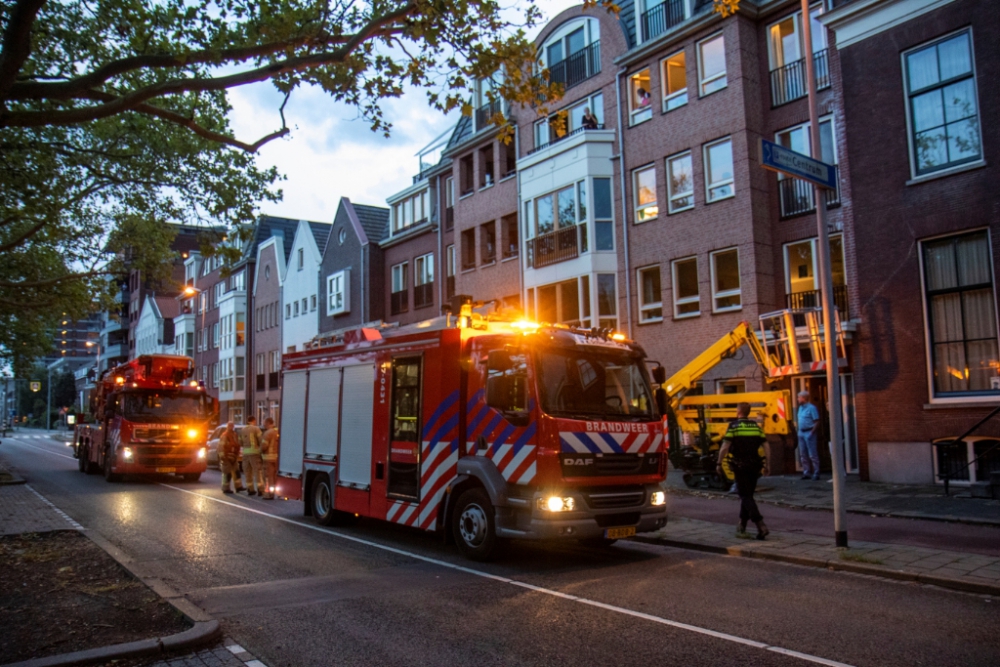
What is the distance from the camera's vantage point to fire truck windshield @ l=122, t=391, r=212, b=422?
21.5m

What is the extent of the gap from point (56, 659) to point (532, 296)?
21.5m

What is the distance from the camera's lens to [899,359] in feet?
52.7

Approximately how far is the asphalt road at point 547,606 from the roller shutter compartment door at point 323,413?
5.74 ft

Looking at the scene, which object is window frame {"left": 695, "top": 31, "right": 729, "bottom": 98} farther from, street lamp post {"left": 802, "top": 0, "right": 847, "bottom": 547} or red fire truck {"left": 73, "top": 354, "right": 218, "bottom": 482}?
red fire truck {"left": 73, "top": 354, "right": 218, "bottom": 482}

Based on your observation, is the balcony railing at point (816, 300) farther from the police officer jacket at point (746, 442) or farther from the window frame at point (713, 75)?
the police officer jacket at point (746, 442)

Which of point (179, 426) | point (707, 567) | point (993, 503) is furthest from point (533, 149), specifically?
point (707, 567)

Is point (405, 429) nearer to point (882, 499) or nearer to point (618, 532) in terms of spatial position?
point (618, 532)

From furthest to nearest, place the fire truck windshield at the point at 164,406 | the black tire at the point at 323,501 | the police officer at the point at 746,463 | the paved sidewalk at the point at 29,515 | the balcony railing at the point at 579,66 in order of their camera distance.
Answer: the balcony railing at the point at 579,66
the fire truck windshield at the point at 164,406
the black tire at the point at 323,501
the paved sidewalk at the point at 29,515
the police officer at the point at 746,463

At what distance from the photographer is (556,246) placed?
2492cm

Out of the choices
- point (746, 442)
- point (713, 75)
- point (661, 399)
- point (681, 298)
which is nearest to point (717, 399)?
point (746, 442)

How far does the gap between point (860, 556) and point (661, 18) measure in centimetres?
1843

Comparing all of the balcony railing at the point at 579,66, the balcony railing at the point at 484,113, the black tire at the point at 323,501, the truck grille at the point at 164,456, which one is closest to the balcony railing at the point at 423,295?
the balcony railing at the point at 484,113

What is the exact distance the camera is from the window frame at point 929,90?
14945mm

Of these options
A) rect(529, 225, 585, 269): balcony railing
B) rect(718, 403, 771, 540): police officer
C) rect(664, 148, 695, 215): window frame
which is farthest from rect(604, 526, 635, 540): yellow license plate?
rect(529, 225, 585, 269): balcony railing
